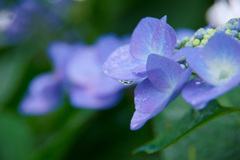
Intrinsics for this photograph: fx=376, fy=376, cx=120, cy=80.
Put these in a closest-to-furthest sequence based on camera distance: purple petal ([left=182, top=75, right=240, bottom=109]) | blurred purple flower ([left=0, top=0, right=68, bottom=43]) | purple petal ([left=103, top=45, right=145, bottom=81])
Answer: purple petal ([left=182, top=75, right=240, bottom=109]), purple petal ([left=103, top=45, right=145, bottom=81]), blurred purple flower ([left=0, top=0, right=68, bottom=43])

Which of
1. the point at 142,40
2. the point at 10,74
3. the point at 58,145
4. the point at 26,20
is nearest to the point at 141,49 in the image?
the point at 142,40

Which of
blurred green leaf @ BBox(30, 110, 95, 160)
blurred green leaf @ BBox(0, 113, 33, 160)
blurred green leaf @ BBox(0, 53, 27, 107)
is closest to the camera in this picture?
blurred green leaf @ BBox(30, 110, 95, 160)

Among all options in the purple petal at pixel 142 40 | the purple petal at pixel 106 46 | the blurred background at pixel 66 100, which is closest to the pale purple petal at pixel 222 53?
the purple petal at pixel 142 40

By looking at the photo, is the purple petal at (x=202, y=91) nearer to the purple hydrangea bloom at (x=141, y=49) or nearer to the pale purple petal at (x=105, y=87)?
the purple hydrangea bloom at (x=141, y=49)

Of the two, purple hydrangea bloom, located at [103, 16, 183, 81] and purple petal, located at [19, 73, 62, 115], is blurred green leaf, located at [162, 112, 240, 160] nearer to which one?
purple hydrangea bloom, located at [103, 16, 183, 81]

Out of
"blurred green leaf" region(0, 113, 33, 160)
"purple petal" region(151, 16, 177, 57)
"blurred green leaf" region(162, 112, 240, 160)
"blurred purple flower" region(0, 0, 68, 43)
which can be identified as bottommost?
"blurred green leaf" region(0, 113, 33, 160)

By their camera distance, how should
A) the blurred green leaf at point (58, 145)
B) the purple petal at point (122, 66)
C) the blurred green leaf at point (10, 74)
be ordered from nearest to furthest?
the purple petal at point (122, 66)
the blurred green leaf at point (58, 145)
the blurred green leaf at point (10, 74)

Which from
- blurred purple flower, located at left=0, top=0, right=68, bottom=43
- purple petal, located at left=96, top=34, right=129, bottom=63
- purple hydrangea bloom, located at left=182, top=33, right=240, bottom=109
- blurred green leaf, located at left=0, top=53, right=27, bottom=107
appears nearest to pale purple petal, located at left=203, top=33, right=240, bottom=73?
purple hydrangea bloom, located at left=182, top=33, right=240, bottom=109
